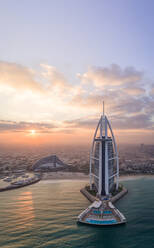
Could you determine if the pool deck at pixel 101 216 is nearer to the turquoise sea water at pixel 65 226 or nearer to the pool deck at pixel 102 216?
the pool deck at pixel 102 216

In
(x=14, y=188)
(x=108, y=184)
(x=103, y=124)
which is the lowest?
(x=14, y=188)

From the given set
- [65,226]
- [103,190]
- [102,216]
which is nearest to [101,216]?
[102,216]

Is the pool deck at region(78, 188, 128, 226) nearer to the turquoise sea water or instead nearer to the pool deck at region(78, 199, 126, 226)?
the pool deck at region(78, 199, 126, 226)

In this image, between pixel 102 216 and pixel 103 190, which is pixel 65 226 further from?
pixel 103 190

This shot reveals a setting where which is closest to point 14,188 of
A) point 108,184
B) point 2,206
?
point 2,206

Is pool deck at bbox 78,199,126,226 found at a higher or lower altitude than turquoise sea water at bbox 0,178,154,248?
higher

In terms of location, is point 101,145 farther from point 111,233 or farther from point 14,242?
point 14,242

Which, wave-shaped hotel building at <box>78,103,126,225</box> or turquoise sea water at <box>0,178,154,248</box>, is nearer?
turquoise sea water at <box>0,178,154,248</box>

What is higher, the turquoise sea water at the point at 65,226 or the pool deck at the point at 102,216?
the pool deck at the point at 102,216
